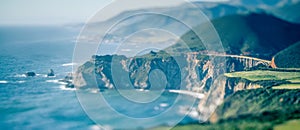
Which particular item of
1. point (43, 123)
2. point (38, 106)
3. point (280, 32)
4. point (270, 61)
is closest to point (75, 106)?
point (38, 106)

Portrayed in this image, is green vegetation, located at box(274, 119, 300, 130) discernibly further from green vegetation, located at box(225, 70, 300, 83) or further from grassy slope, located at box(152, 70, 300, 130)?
green vegetation, located at box(225, 70, 300, 83)

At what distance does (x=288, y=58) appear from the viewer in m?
52.8

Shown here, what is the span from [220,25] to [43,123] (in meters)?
31.5

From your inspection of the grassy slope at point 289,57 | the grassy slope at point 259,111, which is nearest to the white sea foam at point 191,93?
the grassy slope at point 289,57

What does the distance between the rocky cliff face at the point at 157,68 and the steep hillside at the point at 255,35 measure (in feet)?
7.88

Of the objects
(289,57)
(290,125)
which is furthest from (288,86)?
(289,57)

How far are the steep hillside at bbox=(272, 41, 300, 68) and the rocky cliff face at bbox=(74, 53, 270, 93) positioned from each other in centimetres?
461

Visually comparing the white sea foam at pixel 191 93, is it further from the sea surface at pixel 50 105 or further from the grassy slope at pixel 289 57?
the grassy slope at pixel 289 57

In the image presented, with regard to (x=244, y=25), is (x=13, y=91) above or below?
below

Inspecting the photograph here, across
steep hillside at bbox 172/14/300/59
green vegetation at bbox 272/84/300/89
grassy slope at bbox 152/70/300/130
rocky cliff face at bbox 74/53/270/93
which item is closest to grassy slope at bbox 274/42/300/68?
steep hillside at bbox 172/14/300/59

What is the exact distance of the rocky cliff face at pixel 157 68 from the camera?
59.4 meters

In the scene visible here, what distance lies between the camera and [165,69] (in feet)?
210

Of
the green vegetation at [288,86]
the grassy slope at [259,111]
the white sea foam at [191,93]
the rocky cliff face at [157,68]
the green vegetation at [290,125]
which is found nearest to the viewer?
the green vegetation at [290,125]

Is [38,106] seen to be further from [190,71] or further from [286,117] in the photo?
[286,117]
